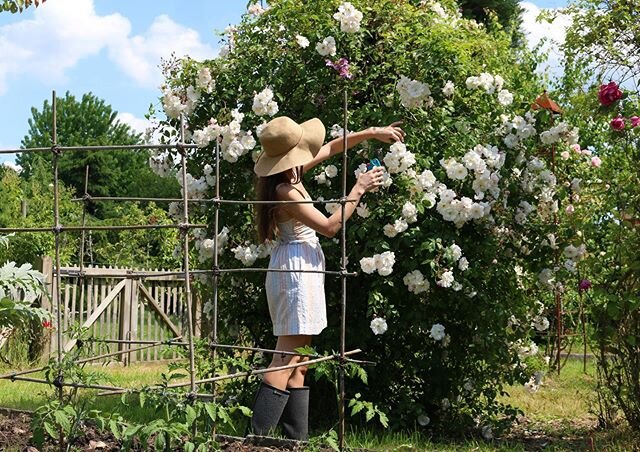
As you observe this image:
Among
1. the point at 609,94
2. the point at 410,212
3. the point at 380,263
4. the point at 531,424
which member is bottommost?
the point at 531,424

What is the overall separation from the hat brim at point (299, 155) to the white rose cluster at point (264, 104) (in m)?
0.57

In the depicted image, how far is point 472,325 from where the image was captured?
5082mm

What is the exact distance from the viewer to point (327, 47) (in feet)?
16.9

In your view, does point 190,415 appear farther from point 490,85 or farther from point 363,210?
point 490,85

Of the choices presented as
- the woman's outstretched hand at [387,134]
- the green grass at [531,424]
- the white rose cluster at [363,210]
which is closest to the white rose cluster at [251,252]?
the white rose cluster at [363,210]

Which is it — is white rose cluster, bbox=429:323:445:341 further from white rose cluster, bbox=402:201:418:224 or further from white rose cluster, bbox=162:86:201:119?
white rose cluster, bbox=162:86:201:119

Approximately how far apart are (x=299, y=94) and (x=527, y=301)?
1.86m

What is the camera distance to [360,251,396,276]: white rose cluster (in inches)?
183

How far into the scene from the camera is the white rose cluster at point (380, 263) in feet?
15.2

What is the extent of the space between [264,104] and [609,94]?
1.90 metres

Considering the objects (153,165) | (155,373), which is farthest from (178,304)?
(153,165)

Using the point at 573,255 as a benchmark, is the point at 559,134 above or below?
above

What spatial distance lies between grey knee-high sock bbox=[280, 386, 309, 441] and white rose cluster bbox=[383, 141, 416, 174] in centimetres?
124

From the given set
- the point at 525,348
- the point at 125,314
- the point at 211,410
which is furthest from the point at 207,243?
the point at 125,314
